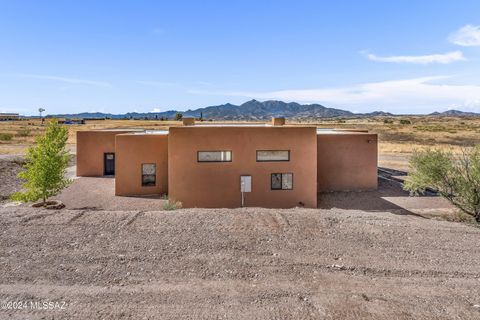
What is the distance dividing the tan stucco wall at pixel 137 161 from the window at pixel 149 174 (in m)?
0.17

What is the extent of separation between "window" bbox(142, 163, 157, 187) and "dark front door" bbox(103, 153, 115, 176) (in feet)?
25.1

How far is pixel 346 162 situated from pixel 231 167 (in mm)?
8509

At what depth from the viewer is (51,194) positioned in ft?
54.5

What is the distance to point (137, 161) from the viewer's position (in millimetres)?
20359

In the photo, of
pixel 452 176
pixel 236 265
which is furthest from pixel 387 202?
pixel 236 265

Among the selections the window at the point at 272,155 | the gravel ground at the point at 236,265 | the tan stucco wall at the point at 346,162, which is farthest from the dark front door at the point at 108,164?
the gravel ground at the point at 236,265

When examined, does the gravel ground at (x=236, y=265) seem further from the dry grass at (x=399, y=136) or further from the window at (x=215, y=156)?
the dry grass at (x=399, y=136)

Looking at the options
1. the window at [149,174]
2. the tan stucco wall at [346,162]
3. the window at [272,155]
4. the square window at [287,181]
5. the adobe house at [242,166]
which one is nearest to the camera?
the adobe house at [242,166]

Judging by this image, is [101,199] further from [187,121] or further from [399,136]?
[399,136]

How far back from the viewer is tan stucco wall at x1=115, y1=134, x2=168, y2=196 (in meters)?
20.2

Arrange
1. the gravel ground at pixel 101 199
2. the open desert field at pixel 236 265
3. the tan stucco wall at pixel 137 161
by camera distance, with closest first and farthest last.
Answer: the open desert field at pixel 236 265, the gravel ground at pixel 101 199, the tan stucco wall at pixel 137 161

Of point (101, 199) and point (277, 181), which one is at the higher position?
point (277, 181)

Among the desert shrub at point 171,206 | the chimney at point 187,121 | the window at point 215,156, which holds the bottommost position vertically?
the desert shrub at point 171,206

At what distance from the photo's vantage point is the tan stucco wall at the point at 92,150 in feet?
87.3
